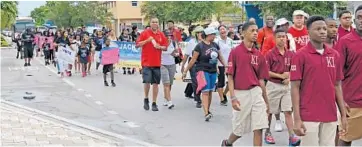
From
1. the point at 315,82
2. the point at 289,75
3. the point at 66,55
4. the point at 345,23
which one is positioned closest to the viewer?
the point at 315,82

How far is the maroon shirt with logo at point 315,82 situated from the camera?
4832 millimetres

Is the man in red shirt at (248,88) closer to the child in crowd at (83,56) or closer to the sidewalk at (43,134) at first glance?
the sidewalk at (43,134)

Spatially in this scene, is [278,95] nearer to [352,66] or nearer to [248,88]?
[248,88]

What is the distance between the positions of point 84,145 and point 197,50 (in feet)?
8.90

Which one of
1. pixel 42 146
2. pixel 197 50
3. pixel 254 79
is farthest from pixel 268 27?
pixel 42 146

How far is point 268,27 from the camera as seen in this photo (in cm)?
843

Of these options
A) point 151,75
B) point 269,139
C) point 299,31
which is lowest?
point 269,139

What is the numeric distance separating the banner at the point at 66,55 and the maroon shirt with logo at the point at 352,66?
518 inches

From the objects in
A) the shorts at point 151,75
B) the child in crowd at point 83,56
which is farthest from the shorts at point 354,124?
the child in crowd at point 83,56

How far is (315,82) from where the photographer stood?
484 cm

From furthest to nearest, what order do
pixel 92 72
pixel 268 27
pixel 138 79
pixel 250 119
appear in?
1. pixel 92 72
2. pixel 138 79
3. pixel 268 27
4. pixel 250 119

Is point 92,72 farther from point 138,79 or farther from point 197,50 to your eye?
point 197,50

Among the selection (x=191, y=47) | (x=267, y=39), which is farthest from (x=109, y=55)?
(x=267, y=39)

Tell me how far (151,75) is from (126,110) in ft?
2.71
